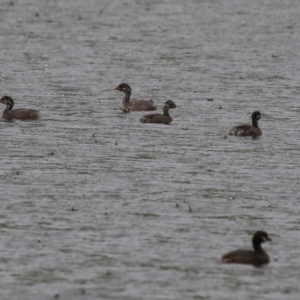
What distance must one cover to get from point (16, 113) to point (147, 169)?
764cm

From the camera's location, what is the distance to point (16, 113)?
31.7m

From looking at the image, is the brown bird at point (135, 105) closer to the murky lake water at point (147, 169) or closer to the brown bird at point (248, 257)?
the murky lake water at point (147, 169)

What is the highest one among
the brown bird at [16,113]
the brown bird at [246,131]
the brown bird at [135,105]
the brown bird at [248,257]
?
the brown bird at [135,105]

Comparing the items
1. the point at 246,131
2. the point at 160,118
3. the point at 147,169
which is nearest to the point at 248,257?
the point at 147,169

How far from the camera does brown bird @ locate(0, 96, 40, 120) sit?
103 feet

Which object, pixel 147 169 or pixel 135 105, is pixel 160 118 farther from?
pixel 147 169

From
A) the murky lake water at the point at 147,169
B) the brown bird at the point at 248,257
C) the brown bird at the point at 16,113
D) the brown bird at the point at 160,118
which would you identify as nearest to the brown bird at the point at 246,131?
the murky lake water at the point at 147,169

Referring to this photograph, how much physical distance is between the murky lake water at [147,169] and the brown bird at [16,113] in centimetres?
27

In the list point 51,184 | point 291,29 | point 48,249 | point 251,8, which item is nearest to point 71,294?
point 48,249

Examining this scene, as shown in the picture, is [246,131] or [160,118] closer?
[246,131]

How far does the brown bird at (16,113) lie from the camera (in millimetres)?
31297

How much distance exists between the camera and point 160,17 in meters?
57.6

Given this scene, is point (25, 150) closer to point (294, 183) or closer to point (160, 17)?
point (294, 183)

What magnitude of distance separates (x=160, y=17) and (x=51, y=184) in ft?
115
